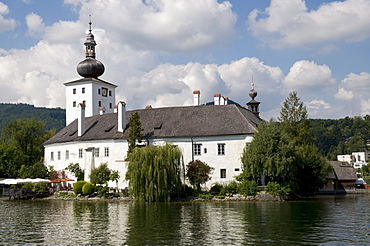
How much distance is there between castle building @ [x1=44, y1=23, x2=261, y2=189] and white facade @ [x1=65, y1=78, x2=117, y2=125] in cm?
1147

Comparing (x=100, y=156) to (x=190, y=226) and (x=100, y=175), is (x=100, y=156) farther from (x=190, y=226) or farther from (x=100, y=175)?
(x=190, y=226)

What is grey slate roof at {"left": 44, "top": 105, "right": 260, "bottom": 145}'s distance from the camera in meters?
48.2

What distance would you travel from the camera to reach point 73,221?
2866 centimetres

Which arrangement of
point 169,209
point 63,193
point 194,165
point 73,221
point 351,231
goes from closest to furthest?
point 351,231 → point 73,221 → point 169,209 → point 194,165 → point 63,193

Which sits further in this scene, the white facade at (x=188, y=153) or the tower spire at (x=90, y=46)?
the tower spire at (x=90, y=46)

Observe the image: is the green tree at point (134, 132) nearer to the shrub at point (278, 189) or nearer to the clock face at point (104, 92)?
the shrub at point (278, 189)

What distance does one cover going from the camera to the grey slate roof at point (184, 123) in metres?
48.2

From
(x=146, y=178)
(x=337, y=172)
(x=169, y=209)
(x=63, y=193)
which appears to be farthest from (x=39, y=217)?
(x=337, y=172)

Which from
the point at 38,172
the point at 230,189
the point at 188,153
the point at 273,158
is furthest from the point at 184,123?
the point at 38,172

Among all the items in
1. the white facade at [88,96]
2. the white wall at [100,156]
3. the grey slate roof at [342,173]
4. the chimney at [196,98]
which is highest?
the white facade at [88,96]

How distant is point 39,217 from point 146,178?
39.6ft

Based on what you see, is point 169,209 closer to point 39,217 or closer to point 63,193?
point 39,217

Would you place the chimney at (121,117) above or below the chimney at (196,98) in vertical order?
below

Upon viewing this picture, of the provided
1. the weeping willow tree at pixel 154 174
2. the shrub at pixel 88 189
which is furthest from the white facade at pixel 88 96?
the weeping willow tree at pixel 154 174
